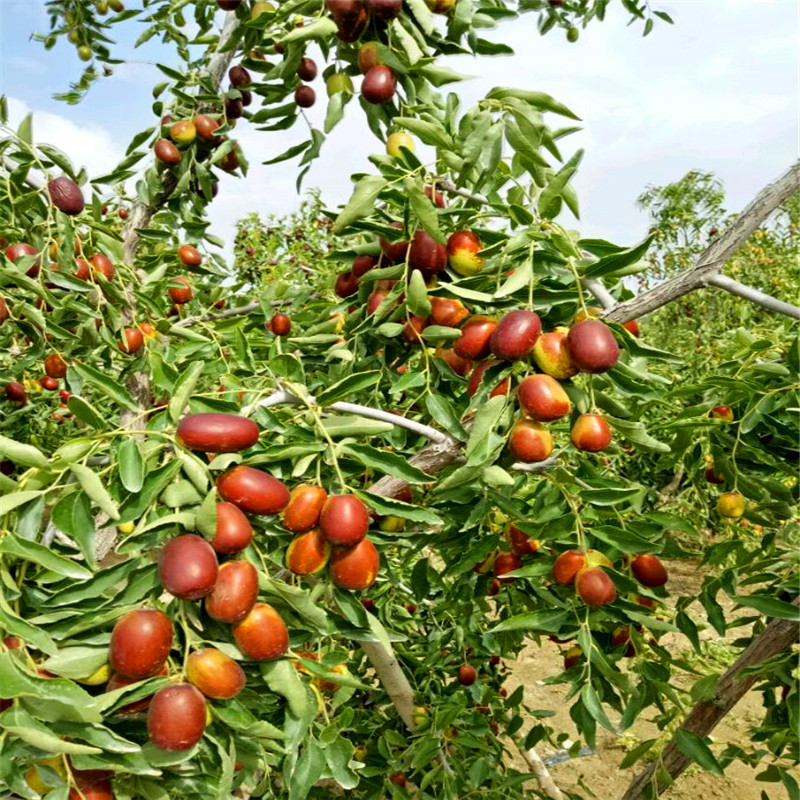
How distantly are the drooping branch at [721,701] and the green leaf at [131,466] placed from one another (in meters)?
1.34

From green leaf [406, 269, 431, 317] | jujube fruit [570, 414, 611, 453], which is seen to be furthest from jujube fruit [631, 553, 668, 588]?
green leaf [406, 269, 431, 317]

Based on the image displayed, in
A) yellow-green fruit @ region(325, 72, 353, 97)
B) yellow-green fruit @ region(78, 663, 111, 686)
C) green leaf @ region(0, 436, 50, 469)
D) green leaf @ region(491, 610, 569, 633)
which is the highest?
yellow-green fruit @ region(325, 72, 353, 97)

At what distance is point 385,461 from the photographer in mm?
1214

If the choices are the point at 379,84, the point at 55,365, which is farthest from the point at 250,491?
the point at 55,365

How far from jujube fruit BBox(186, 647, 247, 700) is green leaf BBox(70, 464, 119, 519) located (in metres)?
0.25

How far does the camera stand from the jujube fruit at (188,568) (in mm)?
971

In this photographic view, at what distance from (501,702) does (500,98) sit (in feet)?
7.87

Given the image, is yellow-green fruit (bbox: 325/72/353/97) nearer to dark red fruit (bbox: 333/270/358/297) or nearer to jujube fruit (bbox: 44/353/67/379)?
dark red fruit (bbox: 333/270/358/297)

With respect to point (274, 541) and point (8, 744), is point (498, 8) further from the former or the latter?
point (8, 744)

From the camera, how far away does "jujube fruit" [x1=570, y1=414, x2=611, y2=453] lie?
4.11 feet

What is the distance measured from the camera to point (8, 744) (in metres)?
0.95

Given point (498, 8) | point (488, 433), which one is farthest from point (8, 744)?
point (498, 8)

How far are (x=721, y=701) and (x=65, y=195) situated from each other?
2190 mm

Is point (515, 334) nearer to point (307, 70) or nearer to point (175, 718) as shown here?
point (175, 718)
